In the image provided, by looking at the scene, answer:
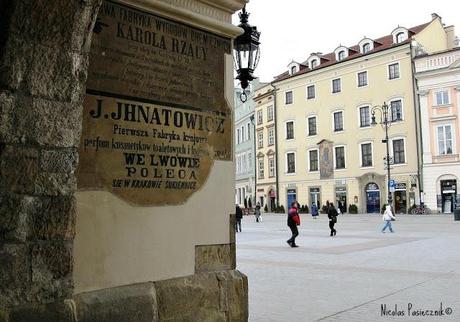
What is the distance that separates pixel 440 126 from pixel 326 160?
12.3 metres

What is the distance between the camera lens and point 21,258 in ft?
10.4

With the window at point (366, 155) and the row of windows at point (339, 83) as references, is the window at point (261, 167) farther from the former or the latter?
the window at point (366, 155)

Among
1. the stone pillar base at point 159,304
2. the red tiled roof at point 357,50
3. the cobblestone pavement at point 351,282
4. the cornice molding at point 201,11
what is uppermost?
the red tiled roof at point 357,50

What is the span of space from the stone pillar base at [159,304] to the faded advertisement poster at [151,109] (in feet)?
2.51

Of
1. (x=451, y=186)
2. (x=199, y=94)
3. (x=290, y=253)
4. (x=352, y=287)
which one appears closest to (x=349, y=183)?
(x=451, y=186)

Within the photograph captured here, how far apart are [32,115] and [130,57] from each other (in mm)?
1364

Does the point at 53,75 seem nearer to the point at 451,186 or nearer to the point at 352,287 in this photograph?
the point at 352,287

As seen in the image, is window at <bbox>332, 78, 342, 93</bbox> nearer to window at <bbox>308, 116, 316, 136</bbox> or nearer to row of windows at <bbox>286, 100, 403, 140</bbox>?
row of windows at <bbox>286, 100, 403, 140</bbox>

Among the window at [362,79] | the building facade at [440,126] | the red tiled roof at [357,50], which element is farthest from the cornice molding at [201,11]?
the window at [362,79]

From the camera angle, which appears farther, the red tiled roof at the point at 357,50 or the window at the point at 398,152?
the red tiled roof at the point at 357,50

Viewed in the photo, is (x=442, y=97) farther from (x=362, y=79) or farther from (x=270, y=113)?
(x=270, y=113)

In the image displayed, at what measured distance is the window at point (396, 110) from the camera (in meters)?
44.8

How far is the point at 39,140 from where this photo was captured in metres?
3.31

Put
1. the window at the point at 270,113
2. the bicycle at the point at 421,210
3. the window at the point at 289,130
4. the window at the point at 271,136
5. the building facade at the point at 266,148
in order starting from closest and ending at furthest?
the bicycle at the point at 421,210 < the window at the point at 289,130 < the building facade at the point at 266,148 < the window at the point at 271,136 < the window at the point at 270,113
